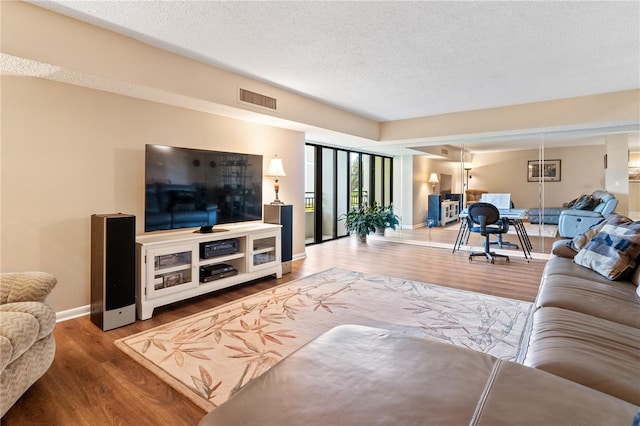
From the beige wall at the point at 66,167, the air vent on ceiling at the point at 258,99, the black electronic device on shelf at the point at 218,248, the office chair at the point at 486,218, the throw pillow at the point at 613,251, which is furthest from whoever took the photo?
the office chair at the point at 486,218

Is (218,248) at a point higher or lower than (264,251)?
higher

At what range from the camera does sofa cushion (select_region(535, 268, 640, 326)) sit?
5.85 feet

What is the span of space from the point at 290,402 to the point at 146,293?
2.47 meters

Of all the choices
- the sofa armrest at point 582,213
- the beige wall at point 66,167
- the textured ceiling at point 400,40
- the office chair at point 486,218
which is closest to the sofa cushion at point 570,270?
the textured ceiling at point 400,40

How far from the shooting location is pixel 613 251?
2.46 metres

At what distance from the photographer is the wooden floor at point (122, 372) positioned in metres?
1.70

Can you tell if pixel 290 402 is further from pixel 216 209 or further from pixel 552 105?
pixel 552 105

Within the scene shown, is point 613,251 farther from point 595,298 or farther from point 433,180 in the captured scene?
point 433,180

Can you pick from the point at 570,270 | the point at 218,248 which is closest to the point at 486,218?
the point at 570,270

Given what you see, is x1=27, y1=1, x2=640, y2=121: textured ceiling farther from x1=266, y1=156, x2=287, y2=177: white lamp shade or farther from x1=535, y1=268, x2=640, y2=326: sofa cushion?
x1=535, y1=268, x2=640, y2=326: sofa cushion

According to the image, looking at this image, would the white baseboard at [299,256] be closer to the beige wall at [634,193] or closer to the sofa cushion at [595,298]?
the sofa cushion at [595,298]

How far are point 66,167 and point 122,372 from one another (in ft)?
6.23

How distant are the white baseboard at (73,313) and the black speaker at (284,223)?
2158mm

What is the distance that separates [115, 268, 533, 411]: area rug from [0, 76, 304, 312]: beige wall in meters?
1.08
